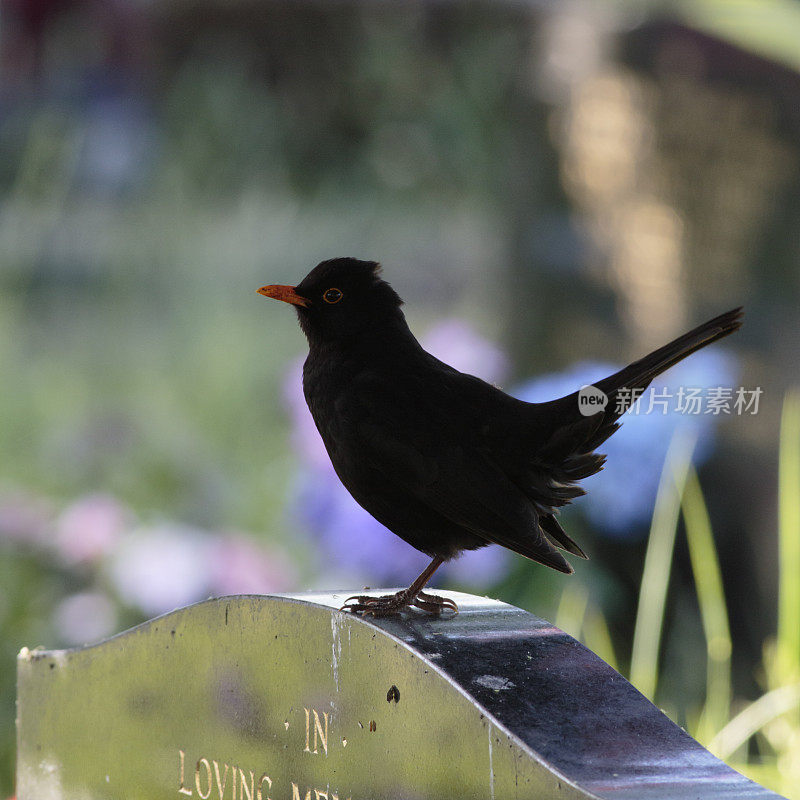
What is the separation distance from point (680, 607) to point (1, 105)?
522 cm

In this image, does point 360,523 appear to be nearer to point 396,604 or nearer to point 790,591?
point 790,591

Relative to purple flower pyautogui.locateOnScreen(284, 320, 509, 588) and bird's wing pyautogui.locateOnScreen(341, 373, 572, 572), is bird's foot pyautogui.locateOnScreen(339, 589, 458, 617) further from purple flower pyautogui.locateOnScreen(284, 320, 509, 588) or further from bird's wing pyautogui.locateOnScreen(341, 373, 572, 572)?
purple flower pyautogui.locateOnScreen(284, 320, 509, 588)

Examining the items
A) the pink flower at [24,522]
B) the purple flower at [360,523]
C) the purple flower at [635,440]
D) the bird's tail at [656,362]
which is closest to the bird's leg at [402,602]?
the bird's tail at [656,362]

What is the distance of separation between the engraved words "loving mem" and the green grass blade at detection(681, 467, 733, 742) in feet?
3.21

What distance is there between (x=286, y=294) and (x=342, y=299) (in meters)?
0.08

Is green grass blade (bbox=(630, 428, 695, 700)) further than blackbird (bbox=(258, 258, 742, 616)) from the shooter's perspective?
Yes

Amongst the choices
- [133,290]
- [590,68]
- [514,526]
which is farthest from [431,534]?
[133,290]

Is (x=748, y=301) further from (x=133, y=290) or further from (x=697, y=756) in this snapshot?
(x=133, y=290)

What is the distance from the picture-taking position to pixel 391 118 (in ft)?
22.8

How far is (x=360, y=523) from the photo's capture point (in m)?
2.76

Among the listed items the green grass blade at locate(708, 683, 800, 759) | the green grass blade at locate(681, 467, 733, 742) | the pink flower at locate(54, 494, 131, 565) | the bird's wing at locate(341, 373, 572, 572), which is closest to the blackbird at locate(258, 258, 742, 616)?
the bird's wing at locate(341, 373, 572, 572)

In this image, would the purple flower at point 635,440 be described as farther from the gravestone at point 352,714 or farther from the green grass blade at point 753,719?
the gravestone at point 352,714

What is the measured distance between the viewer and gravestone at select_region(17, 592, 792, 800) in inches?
46.4

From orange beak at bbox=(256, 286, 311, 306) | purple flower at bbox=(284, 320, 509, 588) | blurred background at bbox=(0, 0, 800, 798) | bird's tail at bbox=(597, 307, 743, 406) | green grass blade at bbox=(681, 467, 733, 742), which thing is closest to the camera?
bird's tail at bbox=(597, 307, 743, 406)
